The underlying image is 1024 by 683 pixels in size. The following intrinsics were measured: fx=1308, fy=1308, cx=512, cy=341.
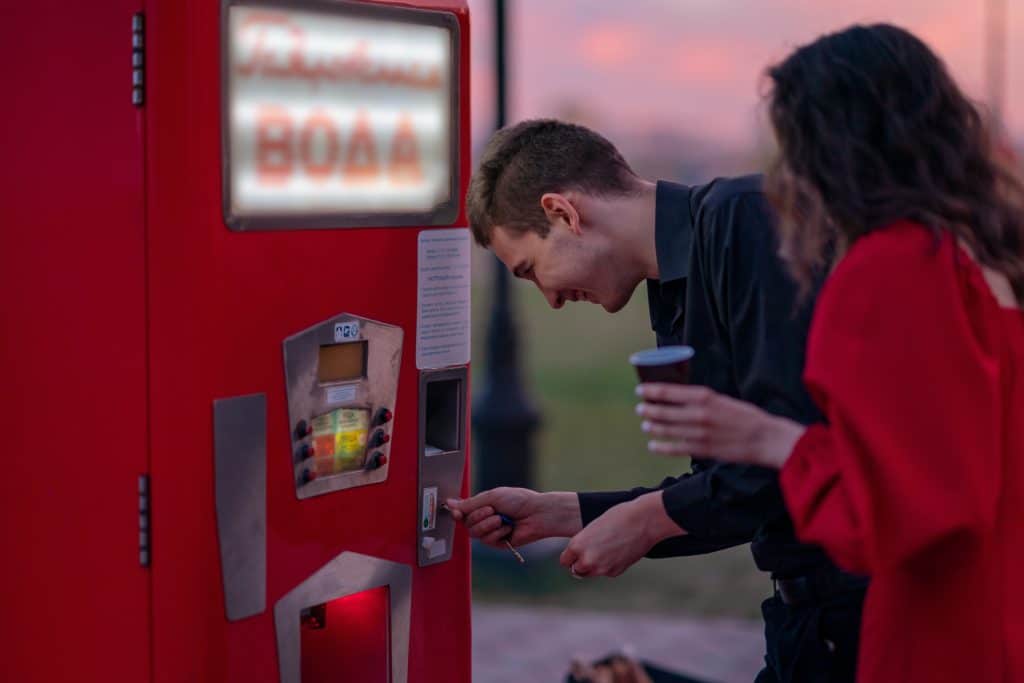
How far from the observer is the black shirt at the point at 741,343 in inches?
90.8

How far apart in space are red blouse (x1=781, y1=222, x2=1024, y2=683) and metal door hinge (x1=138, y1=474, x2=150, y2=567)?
1180mm

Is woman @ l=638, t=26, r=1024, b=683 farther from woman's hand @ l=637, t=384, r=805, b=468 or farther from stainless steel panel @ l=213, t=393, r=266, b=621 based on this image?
stainless steel panel @ l=213, t=393, r=266, b=621

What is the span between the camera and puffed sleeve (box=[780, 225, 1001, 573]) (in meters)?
1.83

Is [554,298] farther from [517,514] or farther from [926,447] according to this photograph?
[926,447]

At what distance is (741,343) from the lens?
2.43 metres

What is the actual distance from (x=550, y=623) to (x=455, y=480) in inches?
118

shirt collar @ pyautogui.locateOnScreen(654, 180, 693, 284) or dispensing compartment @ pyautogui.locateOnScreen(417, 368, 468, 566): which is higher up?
shirt collar @ pyautogui.locateOnScreen(654, 180, 693, 284)

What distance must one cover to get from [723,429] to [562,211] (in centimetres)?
90

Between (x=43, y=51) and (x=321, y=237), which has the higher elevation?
(x=43, y=51)

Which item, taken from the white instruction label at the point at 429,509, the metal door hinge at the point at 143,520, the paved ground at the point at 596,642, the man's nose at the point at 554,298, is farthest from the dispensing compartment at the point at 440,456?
the paved ground at the point at 596,642

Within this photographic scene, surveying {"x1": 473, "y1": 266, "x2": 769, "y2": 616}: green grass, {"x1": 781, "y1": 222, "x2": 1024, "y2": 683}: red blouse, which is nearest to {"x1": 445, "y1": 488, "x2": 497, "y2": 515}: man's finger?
{"x1": 781, "y1": 222, "x2": 1024, "y2": 683}: red blouse

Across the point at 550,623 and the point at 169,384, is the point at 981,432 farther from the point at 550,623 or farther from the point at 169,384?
the point at 550,623

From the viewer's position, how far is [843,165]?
196 cm

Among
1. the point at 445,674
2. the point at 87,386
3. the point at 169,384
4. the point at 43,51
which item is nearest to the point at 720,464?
the point at 445,674
